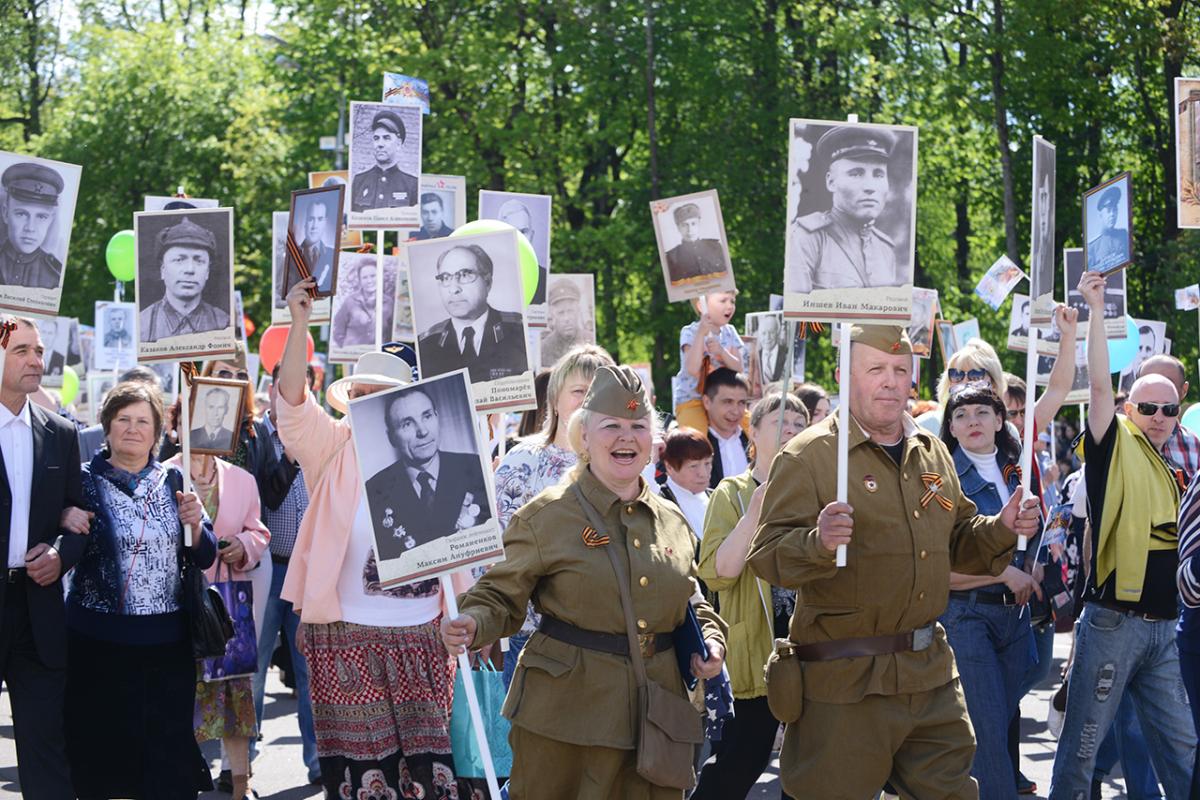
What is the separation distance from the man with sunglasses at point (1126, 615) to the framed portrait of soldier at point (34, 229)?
15.2 feet

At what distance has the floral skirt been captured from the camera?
6812 millimetres

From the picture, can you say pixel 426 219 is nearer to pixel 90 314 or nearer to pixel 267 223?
pixel 267 223

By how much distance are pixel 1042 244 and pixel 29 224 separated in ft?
14.7

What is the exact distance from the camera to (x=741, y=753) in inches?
278

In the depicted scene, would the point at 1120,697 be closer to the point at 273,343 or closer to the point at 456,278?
Answer: the point at 456,278

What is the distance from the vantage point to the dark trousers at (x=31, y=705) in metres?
7.08

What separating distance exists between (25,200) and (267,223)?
86.8 feet

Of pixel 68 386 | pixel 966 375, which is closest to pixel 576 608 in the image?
pixel 966 375

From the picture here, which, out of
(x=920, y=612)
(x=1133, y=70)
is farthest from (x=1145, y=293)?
(x=920, y=612)

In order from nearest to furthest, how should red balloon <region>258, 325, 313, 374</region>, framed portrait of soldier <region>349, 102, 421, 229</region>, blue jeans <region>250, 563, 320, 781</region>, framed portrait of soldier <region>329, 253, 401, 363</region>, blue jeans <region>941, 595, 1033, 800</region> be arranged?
blue jeans <region>941, 595, 1033, 800</region> < blue jeans <region>250, 563, 320, 781</region> < framed portrait of soldier <region>349, 102, 421, 229</region> < framed portrait of soldier <region>329, 253, 401, 363</region> < red balloon <region>258, 325, 313, 374</region>

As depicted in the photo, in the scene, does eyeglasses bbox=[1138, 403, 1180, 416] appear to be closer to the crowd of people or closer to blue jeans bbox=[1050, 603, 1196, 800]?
the crowd of people

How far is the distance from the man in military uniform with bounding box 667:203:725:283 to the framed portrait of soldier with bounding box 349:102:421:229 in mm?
1710

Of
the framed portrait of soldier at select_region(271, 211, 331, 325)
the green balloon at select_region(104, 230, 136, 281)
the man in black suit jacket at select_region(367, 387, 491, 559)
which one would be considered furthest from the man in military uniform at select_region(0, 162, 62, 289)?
the green balloon at select_region(104, 230, 136, 281)

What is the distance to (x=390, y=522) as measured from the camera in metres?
5.66
